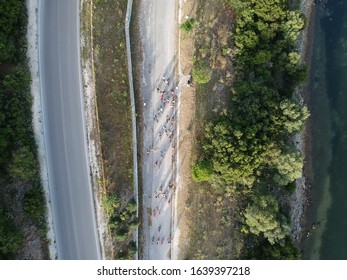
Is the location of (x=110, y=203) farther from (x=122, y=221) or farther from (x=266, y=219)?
(x=266, y=219)

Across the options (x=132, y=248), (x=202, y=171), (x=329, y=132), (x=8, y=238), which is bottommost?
(x=132, y=248)

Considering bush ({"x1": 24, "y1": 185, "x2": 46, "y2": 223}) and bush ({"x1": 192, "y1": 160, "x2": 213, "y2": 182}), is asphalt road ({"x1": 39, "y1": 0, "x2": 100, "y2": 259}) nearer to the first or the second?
bush ({"x1": 24, "y1": 185, "x2": 46, "y2": 223})

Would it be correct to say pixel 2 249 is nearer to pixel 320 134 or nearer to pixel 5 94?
pixel 5 94

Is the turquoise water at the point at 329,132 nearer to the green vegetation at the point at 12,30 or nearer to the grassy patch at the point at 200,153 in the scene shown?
the grassy patch at the point at 200,153

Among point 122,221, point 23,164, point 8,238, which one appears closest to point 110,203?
point 122,221

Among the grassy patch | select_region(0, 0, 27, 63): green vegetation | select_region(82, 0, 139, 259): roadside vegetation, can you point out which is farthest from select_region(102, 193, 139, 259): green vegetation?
select_region(0, 0, 27, 63): green vegetation

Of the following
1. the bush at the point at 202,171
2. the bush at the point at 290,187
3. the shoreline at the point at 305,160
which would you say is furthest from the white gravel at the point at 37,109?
the shoreline at the point at 305,160
